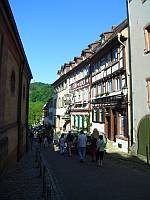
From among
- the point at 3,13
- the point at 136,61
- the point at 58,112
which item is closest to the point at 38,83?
the point at 58,112

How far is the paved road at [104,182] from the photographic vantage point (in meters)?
9.89

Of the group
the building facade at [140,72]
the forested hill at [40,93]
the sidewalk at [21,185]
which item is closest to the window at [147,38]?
the building facade at [140,72]

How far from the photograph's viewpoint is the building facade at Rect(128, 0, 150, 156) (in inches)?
781

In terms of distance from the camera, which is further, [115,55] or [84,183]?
[115,55]

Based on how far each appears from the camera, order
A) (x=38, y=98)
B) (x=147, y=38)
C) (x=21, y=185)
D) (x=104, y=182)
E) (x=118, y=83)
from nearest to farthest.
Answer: (x=21, y=185)
(x=104, y=182)
(x=147, y=38)
(x=118, y=83)
(x=38, y=98)

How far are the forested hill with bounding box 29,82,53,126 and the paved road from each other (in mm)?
80080

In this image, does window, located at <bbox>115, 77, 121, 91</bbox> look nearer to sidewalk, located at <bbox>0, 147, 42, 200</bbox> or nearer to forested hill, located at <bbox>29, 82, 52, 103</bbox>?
sidewalk, located at <bbox>0, 147, 42, 200</bbox>

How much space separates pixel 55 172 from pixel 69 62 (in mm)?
38137

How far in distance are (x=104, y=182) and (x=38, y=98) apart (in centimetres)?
10286

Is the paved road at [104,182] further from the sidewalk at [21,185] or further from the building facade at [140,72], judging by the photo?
the building facade at [140,72]

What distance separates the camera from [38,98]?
113875 mm

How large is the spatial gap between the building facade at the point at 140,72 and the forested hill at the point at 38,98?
7454cm

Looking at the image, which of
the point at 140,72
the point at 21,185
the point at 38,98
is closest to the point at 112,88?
the point at 140,72

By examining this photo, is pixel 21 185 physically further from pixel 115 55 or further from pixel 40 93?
pixel 40 93
